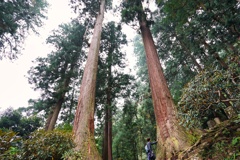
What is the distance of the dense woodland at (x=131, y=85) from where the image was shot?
117 inches

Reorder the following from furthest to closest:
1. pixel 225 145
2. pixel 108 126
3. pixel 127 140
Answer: pixel 127 140 → pixel 108 126 → pixel 225 145

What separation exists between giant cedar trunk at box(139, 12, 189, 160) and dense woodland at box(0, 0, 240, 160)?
29 mm

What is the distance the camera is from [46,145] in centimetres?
294

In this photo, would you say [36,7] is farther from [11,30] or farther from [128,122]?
[128,122]

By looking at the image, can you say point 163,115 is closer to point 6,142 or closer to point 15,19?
point 6,142

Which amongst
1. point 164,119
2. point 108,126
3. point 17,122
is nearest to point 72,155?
point 164,119

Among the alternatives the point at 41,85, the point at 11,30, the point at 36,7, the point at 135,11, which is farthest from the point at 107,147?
the point at 36,7

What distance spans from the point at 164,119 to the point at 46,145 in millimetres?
3480

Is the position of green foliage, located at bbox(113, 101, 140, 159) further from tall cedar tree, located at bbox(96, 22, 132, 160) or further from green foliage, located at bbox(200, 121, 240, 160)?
green foliage, located at bbox(200, 121, 240, 160)

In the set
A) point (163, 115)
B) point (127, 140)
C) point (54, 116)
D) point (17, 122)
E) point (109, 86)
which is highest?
point (109, 86)

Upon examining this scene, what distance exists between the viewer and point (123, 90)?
1127cm

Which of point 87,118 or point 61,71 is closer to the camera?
point 87,118

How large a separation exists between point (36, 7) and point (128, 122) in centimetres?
1446

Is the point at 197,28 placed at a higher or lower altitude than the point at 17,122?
higher
